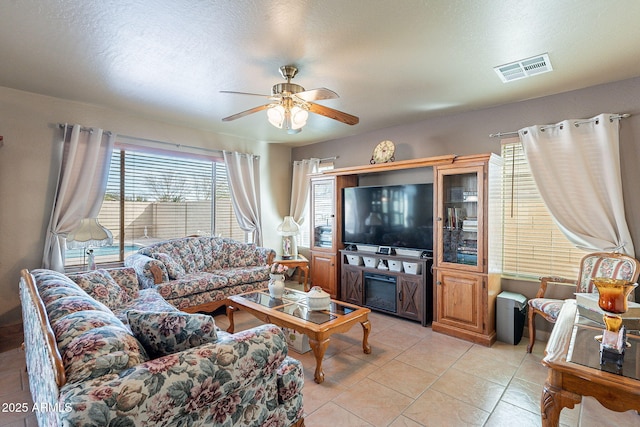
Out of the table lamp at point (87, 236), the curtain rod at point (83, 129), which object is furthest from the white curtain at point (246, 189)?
the table lamp at point (87, 236)

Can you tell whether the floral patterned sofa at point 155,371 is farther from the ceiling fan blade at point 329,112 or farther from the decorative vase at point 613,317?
the ceiling fan blade at point 329,112

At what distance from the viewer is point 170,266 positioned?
3746 mm

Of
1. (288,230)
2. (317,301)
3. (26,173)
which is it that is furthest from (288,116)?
(26,173)

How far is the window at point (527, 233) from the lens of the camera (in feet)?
10.5

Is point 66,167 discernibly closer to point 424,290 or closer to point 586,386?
point 424,290

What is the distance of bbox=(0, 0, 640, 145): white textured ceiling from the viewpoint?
188 cm

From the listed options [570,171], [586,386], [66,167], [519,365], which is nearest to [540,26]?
[570,171]

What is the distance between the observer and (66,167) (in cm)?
349

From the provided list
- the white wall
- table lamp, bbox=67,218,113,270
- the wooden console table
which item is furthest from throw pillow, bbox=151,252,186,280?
the wooden console table

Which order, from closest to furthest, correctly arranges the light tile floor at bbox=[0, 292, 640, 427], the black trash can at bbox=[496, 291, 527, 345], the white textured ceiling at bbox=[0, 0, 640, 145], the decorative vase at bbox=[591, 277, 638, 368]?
the decorative vase at bbox=[591, 277, 638, 368] < the white textured ceiling at bbox=[0, 0, 640, 145] < the light tile floor at bbox=[0, 292, 640, 427] < the black trash can at bbox=[496, 291, 527, 345]

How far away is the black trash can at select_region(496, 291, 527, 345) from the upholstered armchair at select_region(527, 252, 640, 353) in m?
0.16

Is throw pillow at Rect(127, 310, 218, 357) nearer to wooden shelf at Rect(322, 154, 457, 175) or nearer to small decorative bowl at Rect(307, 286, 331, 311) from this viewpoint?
small decorative bowl at Rect(307, 286, 331, 311)

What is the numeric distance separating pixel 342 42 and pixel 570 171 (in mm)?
2598

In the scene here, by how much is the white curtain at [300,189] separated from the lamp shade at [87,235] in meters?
3.08
